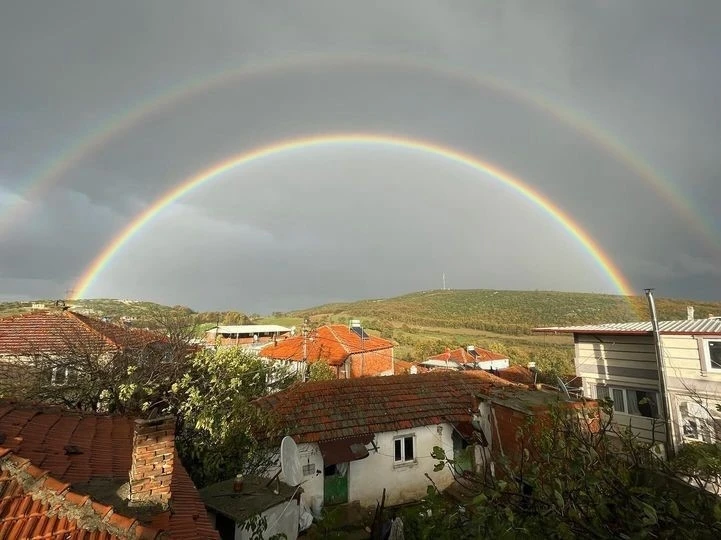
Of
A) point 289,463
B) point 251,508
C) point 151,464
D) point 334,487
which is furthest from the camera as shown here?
point 334,487

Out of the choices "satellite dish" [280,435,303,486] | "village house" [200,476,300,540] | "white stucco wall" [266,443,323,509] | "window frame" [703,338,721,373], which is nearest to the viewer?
"village house" [200,476,300,540]

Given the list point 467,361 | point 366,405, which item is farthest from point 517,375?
point 366,405

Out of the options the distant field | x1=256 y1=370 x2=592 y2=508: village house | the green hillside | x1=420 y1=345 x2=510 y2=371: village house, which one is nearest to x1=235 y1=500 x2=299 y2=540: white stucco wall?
x1=256 y1=370 x2=592 y2=508: village house

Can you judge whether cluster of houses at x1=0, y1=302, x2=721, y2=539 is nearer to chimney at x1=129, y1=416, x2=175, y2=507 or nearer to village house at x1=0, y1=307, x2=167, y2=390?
chimney at x1=129, y1=416, x2=175, y2=507

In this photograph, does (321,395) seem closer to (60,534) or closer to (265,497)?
(265,497)

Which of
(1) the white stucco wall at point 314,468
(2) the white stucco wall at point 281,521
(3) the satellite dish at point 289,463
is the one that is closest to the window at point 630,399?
(1) the white stucco wall at point 314,468

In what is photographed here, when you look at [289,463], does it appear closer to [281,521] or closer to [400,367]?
[281,521]

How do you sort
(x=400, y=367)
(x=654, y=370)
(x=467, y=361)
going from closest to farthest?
(x=654, y=370)
(x=467, y=361)
(x=400, y=367)
